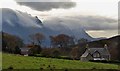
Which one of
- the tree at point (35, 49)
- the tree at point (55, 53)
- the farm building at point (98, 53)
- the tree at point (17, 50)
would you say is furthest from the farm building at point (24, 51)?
the farm building at point (98, 53)

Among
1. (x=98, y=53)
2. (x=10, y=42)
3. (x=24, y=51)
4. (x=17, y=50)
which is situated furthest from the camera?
(x=98, y=53)

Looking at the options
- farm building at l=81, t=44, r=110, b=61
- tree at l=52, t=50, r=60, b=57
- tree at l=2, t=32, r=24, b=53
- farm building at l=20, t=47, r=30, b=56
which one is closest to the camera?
tree at l=2, t=32, r=24, b=53

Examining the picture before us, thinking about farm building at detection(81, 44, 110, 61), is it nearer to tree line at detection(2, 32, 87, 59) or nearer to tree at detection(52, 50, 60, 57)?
tree line at detection(2, 32, 87, 59)

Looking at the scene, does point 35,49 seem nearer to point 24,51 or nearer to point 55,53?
point 24,51

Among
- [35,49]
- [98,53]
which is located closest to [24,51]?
[35,49]

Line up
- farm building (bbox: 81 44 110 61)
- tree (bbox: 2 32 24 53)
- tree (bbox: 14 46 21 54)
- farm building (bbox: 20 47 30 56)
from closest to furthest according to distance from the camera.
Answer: tree (bbox: 2 32 24 53) < tree (bbox: 14 46 21 54) < farm building (bbox: 20 47 30 56) < farm building (bbox: 81 44 110 61)

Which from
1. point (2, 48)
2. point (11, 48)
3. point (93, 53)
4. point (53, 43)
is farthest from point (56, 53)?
point (93, 53)

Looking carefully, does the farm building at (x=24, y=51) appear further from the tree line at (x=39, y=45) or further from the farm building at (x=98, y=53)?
the farm building at (x=98, y=53)

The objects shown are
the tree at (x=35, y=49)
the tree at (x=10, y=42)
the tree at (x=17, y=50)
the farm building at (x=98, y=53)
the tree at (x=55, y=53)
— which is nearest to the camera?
the tree at (x=10, y=42)

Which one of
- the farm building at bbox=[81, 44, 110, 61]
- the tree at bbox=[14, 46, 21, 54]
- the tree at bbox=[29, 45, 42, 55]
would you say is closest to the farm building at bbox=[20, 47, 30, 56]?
the tree at bbox=[14, 46, 21, 54]

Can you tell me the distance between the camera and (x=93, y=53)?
86.9 meters

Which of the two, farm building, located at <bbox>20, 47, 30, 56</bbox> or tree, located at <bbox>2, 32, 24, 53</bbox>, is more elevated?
tree, located at <bbox>2, 32, 24, 53</bbox>

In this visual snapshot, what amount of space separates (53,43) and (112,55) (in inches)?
1172

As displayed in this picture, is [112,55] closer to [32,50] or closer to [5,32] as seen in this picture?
[32,50]
